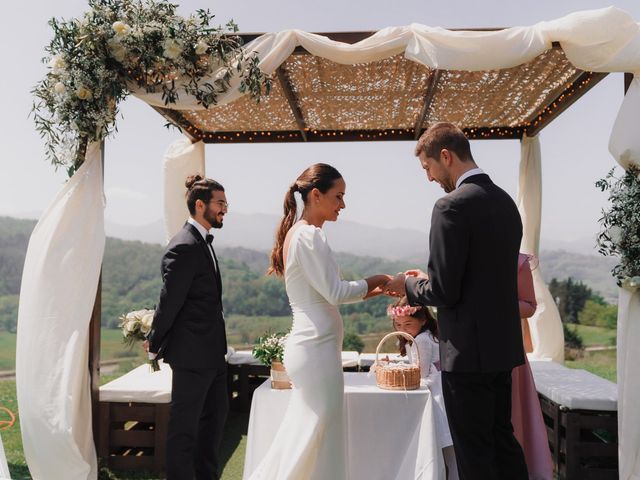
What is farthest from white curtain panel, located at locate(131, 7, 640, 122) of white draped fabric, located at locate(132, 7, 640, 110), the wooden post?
the wooden post

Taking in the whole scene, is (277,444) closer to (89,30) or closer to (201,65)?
(201,65)

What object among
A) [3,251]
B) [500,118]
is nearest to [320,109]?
[500,118]

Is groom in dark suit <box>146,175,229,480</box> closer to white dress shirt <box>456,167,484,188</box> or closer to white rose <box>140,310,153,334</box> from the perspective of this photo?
white rose <box>140,310,153,334</box>

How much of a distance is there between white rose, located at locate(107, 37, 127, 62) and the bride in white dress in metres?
1.55

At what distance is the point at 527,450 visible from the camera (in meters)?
3.73

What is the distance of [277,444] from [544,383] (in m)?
2.54

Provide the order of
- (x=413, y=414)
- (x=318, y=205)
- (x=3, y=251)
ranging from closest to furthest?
(x=318, y=205)
(x=413, y=414)
(x=3, y=251)

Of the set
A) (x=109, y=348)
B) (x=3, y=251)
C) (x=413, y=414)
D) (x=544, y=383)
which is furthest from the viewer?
(x=3, y=251)

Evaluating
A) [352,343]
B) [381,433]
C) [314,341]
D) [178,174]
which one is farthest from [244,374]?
[352,343]

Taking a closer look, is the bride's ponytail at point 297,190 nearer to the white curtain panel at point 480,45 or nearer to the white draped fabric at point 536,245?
the white curtain panel at point 480,45

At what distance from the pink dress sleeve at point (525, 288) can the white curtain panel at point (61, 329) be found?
2.71 meters

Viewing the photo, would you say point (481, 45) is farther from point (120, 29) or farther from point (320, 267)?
point (120, 29)

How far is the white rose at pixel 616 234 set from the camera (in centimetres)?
358

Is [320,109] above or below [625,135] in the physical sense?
above
